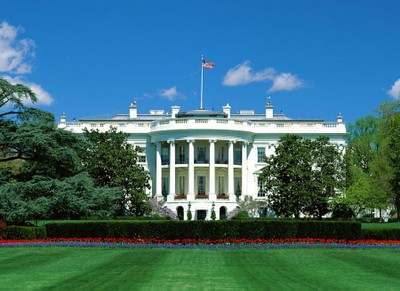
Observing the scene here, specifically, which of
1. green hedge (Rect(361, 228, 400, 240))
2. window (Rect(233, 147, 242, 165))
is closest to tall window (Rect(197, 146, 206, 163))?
window (Rect(233, 147, 242, 165))

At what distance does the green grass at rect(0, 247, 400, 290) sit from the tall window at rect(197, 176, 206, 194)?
44.6m

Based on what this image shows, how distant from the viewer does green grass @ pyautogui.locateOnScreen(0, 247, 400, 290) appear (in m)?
16.1

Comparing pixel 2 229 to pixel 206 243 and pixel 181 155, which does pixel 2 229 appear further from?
pixel 181 155

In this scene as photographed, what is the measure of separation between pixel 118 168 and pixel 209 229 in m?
29.7

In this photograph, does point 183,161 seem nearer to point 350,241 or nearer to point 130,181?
point 130,181

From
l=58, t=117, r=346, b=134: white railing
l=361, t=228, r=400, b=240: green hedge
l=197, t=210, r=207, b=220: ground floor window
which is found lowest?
l=361, t=228, r=400, b=240: green hedge

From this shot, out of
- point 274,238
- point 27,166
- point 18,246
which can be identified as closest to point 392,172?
point 274,238

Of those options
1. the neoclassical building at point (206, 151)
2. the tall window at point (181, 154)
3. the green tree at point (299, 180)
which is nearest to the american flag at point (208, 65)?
the neoclassical building at point (206, 151)

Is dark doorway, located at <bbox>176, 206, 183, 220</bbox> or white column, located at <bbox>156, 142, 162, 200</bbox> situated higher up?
white column, located at <bbox>156, 142, 162, 200</bbox>

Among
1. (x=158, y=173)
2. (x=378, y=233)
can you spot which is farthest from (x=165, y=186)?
(x=378, y=233)

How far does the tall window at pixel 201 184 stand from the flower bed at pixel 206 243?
41323 millimetres

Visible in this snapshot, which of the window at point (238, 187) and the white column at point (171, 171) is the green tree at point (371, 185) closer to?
the window at point (238, 187)

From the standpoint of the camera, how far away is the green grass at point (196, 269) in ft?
52.8

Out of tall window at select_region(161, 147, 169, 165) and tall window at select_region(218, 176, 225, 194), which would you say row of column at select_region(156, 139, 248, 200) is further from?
tall window at select_region(218, 176, 225, 194)
